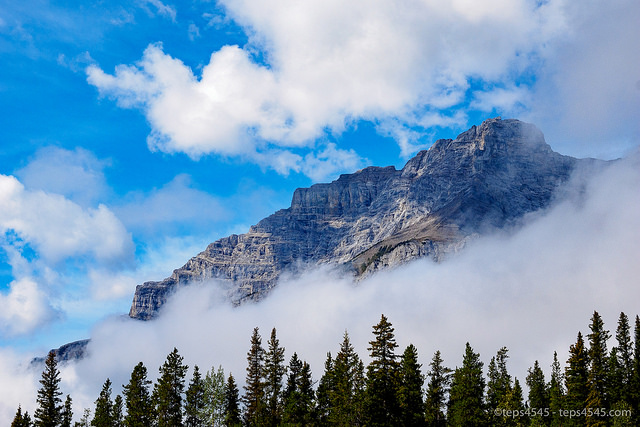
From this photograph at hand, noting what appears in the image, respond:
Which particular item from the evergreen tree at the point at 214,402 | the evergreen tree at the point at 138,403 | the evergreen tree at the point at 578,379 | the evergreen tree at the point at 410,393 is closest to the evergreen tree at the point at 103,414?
the evergreen tree at the point at 138,403

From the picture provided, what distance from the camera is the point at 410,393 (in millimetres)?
84438

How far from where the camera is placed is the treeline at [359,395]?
3174 inches

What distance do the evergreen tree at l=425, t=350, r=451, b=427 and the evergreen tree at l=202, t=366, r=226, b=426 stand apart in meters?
35.4

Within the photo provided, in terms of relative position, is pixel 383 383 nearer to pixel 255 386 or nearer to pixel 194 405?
pixel 255 386

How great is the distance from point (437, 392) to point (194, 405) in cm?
4095

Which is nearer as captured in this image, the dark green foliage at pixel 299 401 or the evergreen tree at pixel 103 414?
the dark green foliage at pixel 299 401

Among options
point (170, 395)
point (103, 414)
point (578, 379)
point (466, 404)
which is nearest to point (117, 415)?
point (103, 414)

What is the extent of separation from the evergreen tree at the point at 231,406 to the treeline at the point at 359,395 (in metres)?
0.17

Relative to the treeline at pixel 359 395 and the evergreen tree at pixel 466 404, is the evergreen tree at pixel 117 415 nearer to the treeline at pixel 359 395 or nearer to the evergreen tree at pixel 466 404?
the treeline at pixel 359 395

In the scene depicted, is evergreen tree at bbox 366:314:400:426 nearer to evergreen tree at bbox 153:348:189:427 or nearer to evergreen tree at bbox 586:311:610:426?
evergreen tree at bbox 586:311:610:426

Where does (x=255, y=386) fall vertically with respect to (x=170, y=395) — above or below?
above

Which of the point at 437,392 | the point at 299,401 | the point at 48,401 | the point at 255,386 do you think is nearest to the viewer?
the point at 299,401

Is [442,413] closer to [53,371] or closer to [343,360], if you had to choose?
[343,360]

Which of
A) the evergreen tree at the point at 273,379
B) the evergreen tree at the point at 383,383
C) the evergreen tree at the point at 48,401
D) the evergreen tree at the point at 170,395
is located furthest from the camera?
the evergreen tree at the point at 273,379
